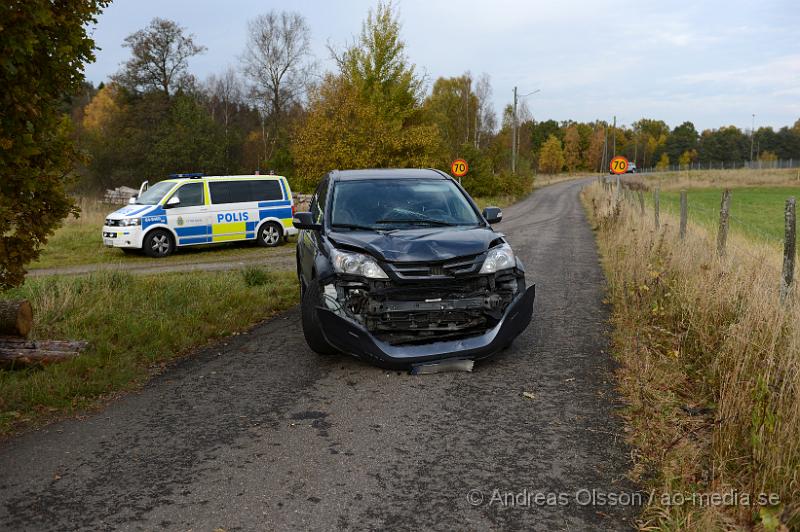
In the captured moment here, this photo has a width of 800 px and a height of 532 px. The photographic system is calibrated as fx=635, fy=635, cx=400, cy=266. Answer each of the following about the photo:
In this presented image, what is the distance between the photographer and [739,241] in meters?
9.98

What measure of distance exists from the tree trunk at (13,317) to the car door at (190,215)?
10.2m

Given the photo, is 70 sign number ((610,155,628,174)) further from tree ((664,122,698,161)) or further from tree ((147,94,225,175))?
tree ((664,122,698,161))

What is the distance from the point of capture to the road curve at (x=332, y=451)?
3.30 meters

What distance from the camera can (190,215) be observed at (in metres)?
16.0

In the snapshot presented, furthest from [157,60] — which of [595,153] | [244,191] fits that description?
[595,153]

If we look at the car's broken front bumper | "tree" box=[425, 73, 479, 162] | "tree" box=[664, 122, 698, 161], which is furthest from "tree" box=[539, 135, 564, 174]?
the car's broken front bumper

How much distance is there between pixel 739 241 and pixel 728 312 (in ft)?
15.7

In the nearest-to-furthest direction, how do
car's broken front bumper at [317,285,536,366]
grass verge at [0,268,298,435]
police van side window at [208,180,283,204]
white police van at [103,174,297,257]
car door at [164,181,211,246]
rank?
1. grass verge at [0,268,298,435]
2. car's broken front bumper at [317,285,536,366]
3. white police van at [103,174,297,257]
4. car door at [164,181,211,246]
5. police van side window at [208,180,283,204]

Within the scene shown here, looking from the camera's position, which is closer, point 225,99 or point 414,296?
point 414,296

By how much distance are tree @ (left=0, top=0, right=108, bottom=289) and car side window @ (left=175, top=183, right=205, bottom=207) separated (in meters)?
10.4

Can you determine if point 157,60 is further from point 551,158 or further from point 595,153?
point 595,153

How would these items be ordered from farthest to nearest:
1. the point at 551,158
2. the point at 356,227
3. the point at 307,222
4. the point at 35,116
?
the point at 551,158, the point at 307,222, the point at 356,227, the point at 35,116

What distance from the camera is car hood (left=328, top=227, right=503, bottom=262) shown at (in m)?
5.50

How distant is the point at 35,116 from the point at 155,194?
11560 mm
